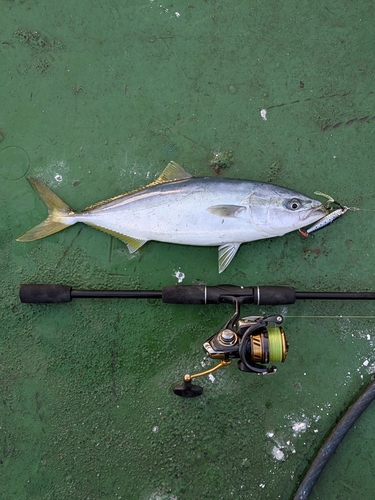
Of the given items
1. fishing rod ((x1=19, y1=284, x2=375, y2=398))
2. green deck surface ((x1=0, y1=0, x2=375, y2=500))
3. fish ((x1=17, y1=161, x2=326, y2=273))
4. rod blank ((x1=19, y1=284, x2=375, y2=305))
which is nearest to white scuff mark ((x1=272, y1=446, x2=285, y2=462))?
green deck surface ((x1=0, y1=0, x2=375, y2=500))

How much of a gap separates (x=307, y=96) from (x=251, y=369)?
2.15 meters

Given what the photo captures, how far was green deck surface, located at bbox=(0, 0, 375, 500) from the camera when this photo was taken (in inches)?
129

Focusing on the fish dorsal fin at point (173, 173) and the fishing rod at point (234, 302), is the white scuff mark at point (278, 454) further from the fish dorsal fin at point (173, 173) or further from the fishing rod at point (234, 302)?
the fish dorsal fin at point (173, 173)

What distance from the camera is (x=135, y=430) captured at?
327 cm

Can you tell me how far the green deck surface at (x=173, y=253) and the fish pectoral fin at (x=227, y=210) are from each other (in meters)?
0.35

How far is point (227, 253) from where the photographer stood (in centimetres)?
325

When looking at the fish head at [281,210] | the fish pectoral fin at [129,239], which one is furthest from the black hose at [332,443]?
the fish pectoral fin at [129,239]

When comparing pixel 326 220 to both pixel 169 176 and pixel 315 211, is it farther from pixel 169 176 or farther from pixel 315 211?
pixel 169 176

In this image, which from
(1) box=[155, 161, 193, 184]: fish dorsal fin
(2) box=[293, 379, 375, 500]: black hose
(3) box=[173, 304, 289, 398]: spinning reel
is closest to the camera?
(3) box=[173, 304, 289, 398]: spinning reel

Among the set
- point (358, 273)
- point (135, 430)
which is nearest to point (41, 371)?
point (135, 430)

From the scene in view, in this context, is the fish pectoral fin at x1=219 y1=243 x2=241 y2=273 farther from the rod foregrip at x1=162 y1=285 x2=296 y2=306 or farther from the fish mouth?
the fish mouth

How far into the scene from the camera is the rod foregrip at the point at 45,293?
3127mm

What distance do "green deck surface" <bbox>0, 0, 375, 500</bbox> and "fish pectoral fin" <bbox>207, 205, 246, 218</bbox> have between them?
0.35 meters

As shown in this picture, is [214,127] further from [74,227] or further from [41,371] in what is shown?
[41,371]
